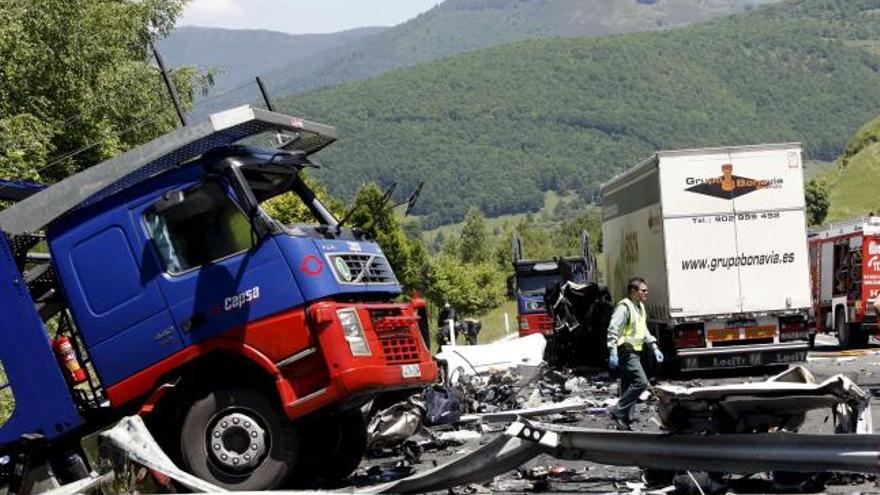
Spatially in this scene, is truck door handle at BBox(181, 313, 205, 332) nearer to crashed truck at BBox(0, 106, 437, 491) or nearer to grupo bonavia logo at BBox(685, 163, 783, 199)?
crashed truck at BBox(0, 106, 437, 491)

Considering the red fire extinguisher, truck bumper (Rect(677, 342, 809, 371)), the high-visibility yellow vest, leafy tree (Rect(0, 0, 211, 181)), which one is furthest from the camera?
truck bumper (Rect(677, 342, 809, 371))

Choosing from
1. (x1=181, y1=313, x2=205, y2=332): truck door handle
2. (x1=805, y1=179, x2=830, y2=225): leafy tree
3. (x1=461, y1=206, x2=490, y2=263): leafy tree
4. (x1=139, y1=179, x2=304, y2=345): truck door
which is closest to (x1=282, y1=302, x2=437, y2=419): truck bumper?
(x1=139, y1=179, x2=304, y2=345): truck door

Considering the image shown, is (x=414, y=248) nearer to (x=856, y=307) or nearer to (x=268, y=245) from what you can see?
(x=856, y=307)

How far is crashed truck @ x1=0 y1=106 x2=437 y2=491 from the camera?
10414 mm

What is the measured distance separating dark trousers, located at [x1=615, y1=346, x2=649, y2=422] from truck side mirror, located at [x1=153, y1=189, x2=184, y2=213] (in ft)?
20.0

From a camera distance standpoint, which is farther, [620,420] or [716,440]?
[620,420]

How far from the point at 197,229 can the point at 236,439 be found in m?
1.69

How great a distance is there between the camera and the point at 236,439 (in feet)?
34.7

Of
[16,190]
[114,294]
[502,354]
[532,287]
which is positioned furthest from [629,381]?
[532,287]

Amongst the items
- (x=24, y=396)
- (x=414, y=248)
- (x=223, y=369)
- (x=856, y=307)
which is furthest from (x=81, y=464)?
(x=414, y=248)

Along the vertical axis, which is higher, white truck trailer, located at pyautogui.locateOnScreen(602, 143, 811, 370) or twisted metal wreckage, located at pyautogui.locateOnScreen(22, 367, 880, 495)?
white truck trailer, located at pyautogui.locateOnScreen(602, 143, 811, 370)

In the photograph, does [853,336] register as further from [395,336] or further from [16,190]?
[16,190]

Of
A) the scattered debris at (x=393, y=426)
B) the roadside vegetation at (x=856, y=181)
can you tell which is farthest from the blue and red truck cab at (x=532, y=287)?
the roadside vegetation at (x=856, y=181)

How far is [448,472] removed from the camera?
913cm
